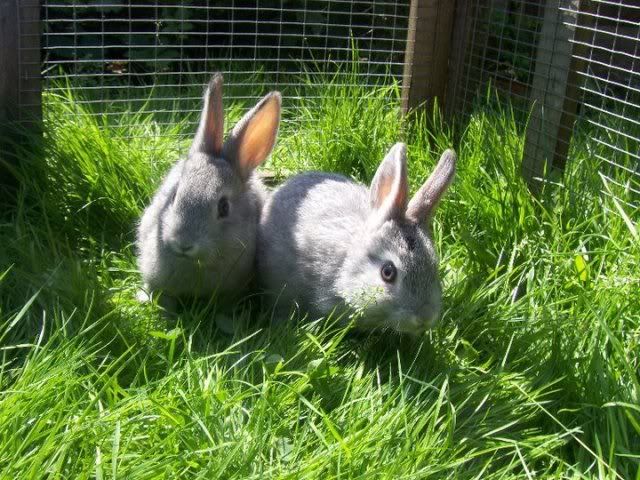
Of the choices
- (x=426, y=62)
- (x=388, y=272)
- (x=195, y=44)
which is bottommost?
(x=388, y=272)

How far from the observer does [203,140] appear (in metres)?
3.67

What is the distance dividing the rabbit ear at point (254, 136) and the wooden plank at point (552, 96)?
139 centimetres

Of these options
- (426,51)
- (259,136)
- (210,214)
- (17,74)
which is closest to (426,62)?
(426,51)

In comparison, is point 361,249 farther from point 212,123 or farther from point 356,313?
point 212,123

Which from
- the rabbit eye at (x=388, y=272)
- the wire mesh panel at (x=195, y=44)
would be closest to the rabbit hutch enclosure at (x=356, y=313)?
the rabbit eye at (x=388, y=272)

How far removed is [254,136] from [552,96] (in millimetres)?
1592

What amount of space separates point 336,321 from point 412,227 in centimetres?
48

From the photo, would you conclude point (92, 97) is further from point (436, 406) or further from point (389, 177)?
point (436, 406)

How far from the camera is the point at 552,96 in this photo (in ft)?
14.0

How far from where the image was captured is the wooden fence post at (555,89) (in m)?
4.14

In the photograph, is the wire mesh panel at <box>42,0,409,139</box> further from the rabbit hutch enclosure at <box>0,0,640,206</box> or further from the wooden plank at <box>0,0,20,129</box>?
the wooden plank at <box>0,0,20,129</box>

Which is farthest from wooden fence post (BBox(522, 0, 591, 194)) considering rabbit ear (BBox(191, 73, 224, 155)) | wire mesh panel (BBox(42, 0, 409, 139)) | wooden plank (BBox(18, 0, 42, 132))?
wooden plank (BBox(18, 0, 42, 132))

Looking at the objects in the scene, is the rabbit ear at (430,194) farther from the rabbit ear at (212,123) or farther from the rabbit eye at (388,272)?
the rabbit ear at (212,123)

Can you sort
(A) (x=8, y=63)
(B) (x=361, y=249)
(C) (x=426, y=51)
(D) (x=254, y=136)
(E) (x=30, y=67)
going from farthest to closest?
(C) (x=426, y=51), (E) (x=30, y=67), (A) (x=8, y=63), (D) (x=254, y=136), (B) (x=361, y=249)
